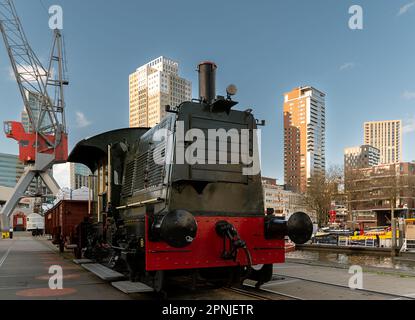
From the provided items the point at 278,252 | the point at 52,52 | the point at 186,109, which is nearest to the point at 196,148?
the point at 186,109

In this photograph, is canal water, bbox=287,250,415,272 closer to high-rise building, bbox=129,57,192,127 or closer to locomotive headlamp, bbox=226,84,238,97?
high-rise building, bbox=129,57,192,127

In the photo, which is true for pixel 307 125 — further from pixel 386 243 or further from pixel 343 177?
pixel 386 243

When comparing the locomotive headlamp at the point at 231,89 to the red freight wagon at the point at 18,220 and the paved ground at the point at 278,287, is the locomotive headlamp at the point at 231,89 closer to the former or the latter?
the paved ground at the point at 278,287

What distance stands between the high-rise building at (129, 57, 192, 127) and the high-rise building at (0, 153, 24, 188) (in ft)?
330

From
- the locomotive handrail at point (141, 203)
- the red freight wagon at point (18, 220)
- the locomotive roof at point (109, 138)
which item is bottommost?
the red freight wagon at point (18, 220)

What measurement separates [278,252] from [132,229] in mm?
2874

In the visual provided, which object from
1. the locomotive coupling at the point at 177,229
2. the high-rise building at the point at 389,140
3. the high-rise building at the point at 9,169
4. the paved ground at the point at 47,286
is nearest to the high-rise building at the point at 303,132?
the high-rise building at the point at 389,140

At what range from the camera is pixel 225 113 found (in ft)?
26.2

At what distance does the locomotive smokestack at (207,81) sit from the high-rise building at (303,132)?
101m

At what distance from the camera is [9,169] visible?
135625mm

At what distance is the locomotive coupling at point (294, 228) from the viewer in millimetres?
7398

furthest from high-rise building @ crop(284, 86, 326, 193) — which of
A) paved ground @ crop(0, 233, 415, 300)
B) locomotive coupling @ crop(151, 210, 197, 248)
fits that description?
locomotive coupling @ crop(151, 210, 197, 248)

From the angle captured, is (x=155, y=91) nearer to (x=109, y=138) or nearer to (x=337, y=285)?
(x=109, y=138)

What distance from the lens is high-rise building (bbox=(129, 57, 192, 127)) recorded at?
85.5 ft
